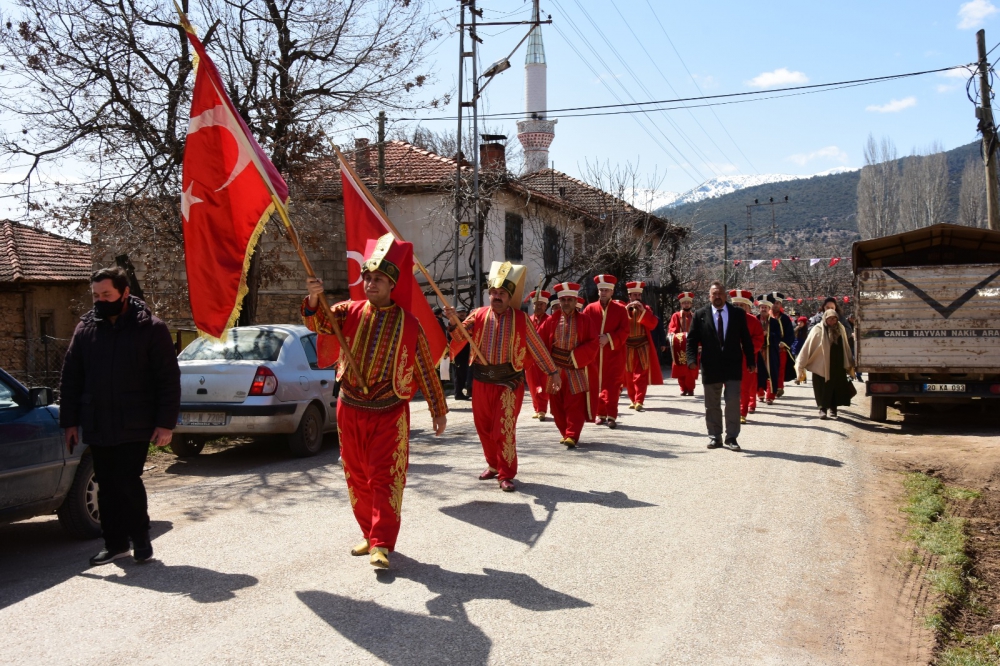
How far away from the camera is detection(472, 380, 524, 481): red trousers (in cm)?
814

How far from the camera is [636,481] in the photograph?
8500 mm

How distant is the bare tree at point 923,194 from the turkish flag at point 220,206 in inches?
2685

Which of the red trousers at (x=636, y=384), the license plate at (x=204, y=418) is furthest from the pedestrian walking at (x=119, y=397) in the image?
the red trousers at (x=636, y=384)

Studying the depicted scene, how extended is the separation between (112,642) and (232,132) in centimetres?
321

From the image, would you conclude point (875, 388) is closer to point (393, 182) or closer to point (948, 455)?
point (948, 455)

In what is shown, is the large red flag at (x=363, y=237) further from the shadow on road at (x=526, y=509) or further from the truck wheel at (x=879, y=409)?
the truck wheel at (x=879, y=409)

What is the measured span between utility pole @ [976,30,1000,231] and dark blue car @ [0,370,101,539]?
1949 cm

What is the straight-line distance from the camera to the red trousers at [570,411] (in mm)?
10633

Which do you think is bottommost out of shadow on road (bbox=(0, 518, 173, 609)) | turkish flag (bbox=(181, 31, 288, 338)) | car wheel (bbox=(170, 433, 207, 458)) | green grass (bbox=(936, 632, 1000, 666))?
green grass (bbox=(936, 632, 1000, 666))

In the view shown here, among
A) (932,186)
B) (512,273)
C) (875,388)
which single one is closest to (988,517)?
(512,273)

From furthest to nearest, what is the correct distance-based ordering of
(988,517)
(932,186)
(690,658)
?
(932,186) < (988,517) < (690,658)

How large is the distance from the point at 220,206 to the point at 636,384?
1073cm

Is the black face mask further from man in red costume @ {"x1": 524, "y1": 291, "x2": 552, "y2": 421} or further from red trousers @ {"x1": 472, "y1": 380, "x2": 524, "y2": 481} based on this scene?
man in red costume @ {"x1": 524, "y1": 291, "x2": 552, "y2": 421}

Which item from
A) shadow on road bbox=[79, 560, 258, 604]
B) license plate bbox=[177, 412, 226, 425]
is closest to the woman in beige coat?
license plate bbox=[177, 412, 226, 425]
